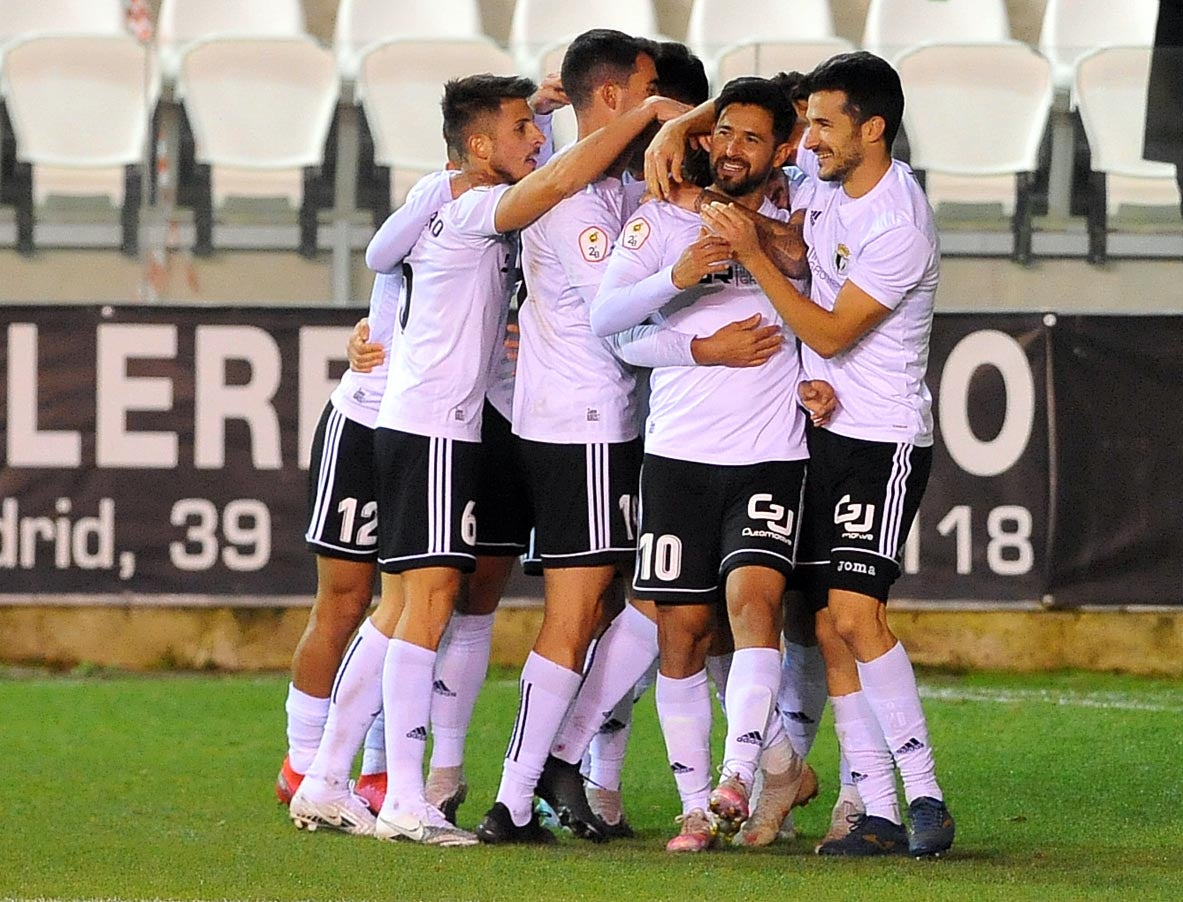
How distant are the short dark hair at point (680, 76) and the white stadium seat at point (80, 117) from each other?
3641 millimetres

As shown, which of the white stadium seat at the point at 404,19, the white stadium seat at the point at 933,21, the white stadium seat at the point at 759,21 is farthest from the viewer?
the white stadium seat at the point at 404,19

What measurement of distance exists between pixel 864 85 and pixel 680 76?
2.35 ft

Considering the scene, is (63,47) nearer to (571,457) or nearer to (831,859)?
(571,457)

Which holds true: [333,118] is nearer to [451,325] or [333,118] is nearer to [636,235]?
[451,325]

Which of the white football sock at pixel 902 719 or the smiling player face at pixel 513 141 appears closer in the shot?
the white football sock at pixel 902 719

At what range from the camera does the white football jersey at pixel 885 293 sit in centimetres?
448

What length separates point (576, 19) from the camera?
1002 cm

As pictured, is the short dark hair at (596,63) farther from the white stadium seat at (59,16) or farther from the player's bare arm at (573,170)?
the white stadium seat at (59,16)

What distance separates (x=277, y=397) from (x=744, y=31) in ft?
11.0

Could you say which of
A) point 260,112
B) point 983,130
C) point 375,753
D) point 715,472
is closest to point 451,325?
point 715,472

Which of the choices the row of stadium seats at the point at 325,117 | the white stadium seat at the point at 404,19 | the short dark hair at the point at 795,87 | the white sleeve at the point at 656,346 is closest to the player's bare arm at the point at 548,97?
the short dark hair at the point at 795,87

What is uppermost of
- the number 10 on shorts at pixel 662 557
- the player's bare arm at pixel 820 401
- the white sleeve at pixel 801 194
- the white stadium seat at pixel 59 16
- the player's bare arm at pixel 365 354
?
the white stadium seat at pixel 59 16

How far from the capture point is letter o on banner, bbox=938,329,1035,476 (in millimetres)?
7742

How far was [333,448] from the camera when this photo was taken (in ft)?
17.5
